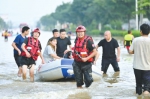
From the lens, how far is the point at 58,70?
11445mm

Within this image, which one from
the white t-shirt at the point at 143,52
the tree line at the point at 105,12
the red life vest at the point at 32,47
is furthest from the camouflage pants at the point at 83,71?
the tree line at the point at 105,12

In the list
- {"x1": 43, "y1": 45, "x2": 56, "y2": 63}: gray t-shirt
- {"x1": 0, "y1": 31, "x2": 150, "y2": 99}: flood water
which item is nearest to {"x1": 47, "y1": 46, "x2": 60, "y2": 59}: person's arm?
{"x1": 43, "y1": 45, "x2": 56, "y2": 63}: gray t-shirt

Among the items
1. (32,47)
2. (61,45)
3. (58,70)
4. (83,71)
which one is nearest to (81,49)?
(83,71)

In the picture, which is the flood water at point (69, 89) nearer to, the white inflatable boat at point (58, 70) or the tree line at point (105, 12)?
the white inflatable boat at point (58, 70)

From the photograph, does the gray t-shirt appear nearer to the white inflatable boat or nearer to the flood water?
the white inflatable boat

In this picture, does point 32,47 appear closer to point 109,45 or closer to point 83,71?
point 83,71

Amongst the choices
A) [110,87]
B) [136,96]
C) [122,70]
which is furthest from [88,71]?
[122,70]

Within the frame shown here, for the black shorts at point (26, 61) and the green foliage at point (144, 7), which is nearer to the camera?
the black shorts at point (26, 61)

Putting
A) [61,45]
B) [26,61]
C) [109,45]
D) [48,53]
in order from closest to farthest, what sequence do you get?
[26,61] → [48,53] → [61,45] → [109,45]

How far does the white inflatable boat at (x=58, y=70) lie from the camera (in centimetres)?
1136

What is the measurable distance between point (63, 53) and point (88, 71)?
374cm

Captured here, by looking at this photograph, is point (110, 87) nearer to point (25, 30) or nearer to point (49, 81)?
point (49, 81)

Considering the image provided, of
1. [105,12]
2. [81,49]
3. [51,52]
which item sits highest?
[105,12]

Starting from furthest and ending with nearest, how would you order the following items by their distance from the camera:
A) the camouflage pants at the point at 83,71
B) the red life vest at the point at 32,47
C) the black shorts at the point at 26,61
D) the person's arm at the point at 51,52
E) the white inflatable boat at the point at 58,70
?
1. the person's arm at the point at 51,52
2. the white inflatable boat at the point at 58,70
3. the black shorts at the point at 26,61
4. the red life vest at the point at 32,47
5. the camouflage pants at the point at 83,71
